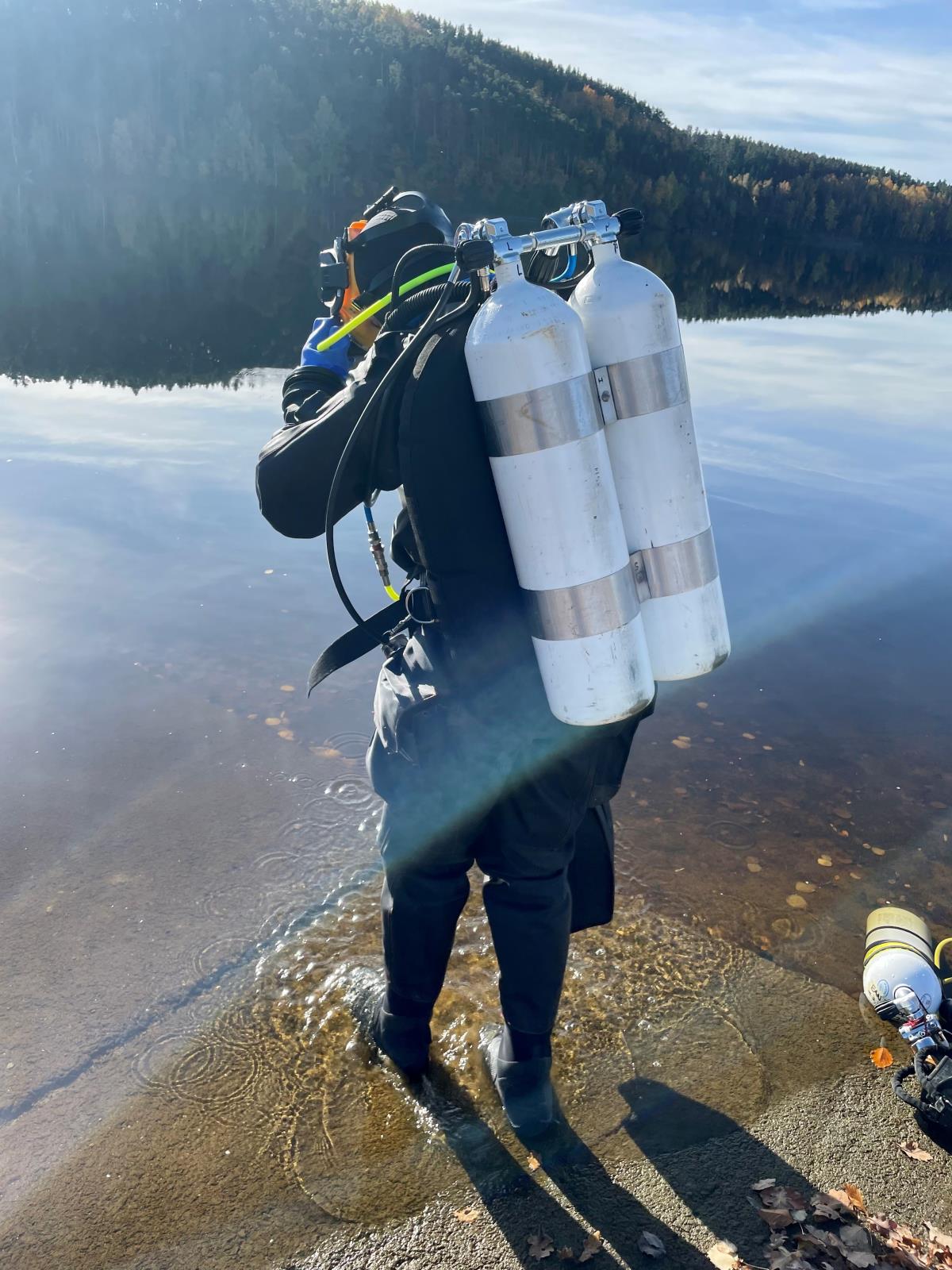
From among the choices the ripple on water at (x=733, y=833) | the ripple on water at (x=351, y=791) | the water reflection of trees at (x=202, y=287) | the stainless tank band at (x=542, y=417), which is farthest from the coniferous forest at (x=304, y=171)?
the stainless tank band at (x=542, y=417)

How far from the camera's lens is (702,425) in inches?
382

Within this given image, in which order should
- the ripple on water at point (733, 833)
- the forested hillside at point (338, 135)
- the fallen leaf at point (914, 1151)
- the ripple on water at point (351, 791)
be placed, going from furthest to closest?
the forested hillside at point (338, 135) < the ripple on water at point (351, 791) < the ripple on water at point (733, 833) < the fallen leaf at point (914, 1151)

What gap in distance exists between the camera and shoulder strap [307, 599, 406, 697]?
2627mm

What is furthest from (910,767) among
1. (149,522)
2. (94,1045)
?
(149,522)

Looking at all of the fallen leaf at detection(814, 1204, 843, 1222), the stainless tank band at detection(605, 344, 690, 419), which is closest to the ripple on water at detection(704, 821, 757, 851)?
the fallen leaf at detection(814, 1204, 843, 1222)

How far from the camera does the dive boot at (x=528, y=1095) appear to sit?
2504 mm

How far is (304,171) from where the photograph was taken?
130 ft

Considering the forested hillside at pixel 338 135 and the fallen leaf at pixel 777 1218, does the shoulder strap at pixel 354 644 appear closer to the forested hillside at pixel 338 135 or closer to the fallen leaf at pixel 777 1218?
the fallen leaf at pixel 777 1218

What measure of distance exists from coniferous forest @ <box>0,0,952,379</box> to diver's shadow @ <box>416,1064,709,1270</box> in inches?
401

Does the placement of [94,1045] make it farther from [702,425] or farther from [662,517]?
[702,425]

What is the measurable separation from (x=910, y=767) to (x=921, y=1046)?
2.01 metres

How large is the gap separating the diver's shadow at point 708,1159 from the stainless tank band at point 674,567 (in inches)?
58.6

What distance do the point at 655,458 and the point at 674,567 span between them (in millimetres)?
264

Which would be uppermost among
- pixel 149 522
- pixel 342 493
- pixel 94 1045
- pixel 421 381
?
pixel 421 381
